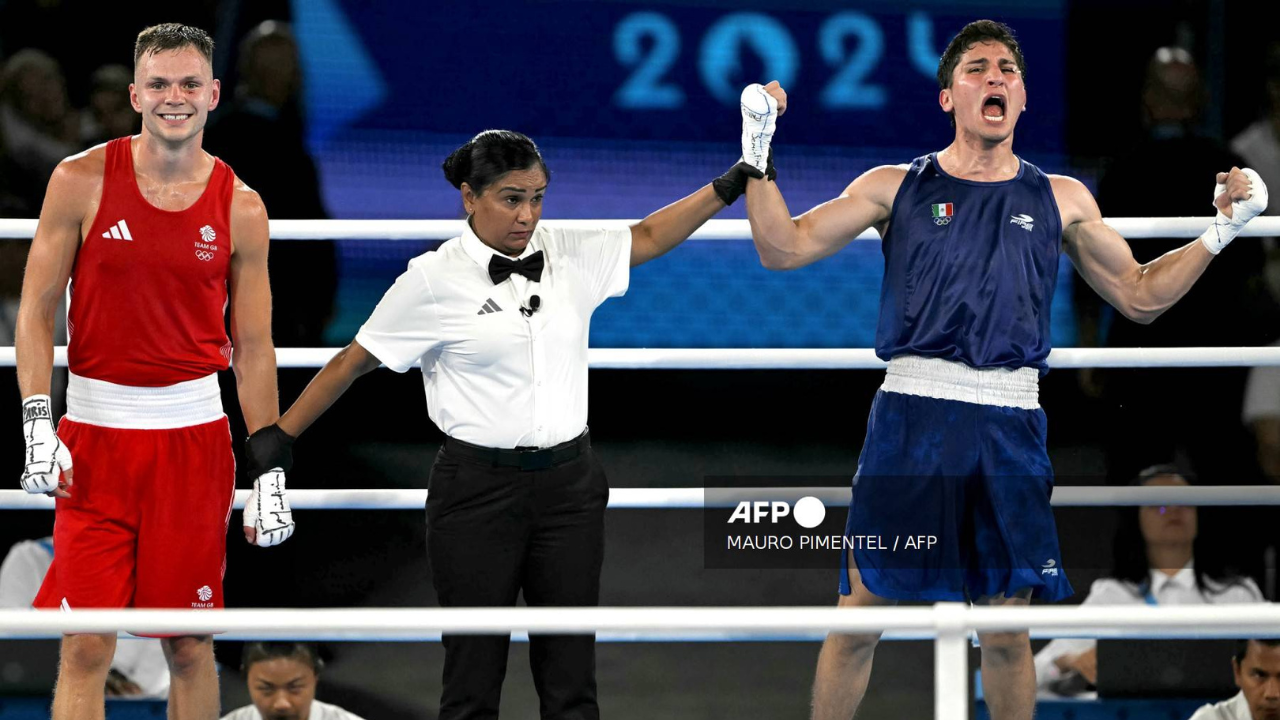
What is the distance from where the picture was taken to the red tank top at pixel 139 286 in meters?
2.43

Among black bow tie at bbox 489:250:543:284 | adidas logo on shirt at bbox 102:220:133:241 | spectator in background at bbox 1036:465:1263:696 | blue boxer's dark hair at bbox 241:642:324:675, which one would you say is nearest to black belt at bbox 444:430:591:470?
black bow tie at bbox 489:250:543:284

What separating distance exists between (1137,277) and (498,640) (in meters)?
1.27

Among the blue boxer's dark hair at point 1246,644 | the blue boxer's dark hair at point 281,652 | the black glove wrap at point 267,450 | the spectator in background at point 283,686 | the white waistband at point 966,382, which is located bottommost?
the spectator in background at point 283,686

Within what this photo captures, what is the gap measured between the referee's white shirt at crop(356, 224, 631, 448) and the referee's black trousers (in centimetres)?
7

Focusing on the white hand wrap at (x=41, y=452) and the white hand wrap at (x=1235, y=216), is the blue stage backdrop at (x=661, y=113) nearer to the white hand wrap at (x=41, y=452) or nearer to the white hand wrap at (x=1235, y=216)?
the white hand wrap at (x=1235, y=216)

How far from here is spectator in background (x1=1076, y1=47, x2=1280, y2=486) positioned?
12.5ft

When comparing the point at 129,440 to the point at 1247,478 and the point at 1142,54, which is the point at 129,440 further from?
the point at 1142,54

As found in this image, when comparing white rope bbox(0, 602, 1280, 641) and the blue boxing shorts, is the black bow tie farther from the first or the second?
white rope bbox(0, 602, 1280, 641)

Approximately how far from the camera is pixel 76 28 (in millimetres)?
4996

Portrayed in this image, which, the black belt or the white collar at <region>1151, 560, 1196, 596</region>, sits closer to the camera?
the black belt

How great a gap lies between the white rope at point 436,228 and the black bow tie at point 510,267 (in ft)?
1.29

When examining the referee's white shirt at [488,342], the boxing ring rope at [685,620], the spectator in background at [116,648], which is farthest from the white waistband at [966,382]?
the spectator in background at [116,648]

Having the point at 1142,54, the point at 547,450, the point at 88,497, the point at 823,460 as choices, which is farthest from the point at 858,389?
the point at 88,497

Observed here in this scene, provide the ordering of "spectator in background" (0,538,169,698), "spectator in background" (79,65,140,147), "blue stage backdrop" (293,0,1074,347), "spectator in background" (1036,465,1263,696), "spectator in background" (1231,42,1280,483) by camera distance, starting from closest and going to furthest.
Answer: "spectator in background" (0,538,169,698)
"spectator in background" (1036,465,1263,696)
"spectator in background" (1231,42,1280,483)
"spectator in background" (79,65,140,147)
"blue stage backdrop" (293,0,1074,347)
